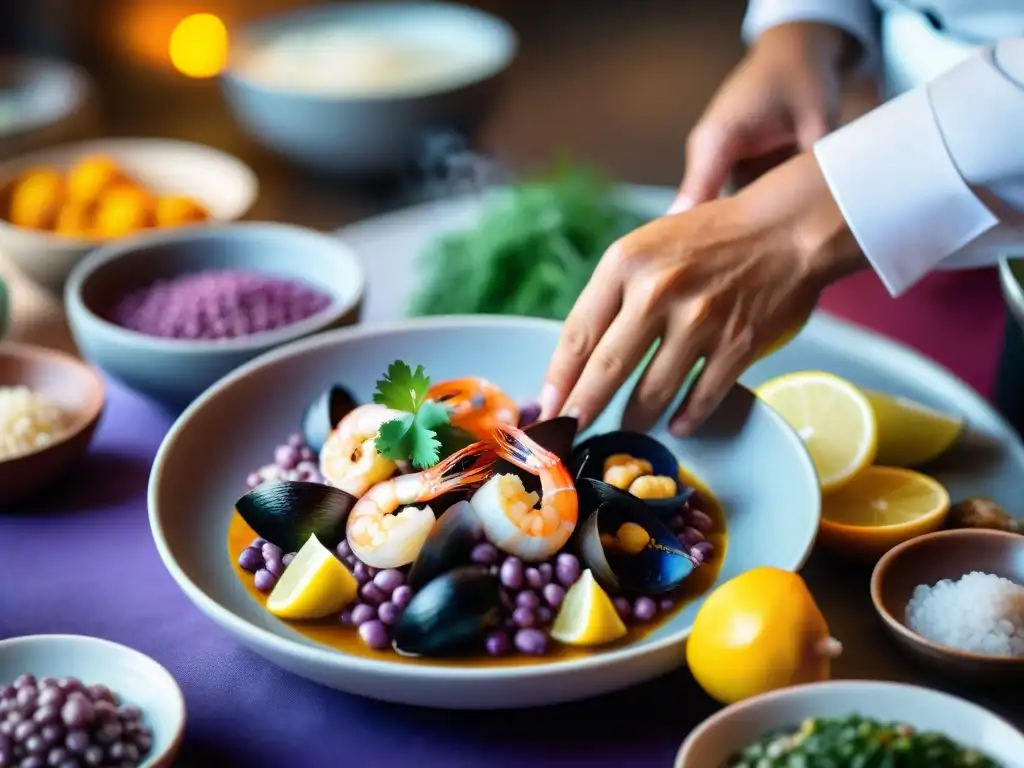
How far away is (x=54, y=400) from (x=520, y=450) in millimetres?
667

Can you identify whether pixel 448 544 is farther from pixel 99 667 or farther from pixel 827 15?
pixel 827 15

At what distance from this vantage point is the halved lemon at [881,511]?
112 centimetres

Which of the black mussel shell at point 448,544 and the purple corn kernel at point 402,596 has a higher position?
the black mussel shell at point 448,544

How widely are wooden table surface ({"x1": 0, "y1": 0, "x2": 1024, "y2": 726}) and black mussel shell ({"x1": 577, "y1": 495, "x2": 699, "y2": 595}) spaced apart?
0.18 metres

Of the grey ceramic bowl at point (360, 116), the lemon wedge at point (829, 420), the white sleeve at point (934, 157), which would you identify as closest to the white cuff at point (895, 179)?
the white sleeve at point (934, 157)

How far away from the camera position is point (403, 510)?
1035 mm

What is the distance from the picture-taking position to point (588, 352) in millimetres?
1214

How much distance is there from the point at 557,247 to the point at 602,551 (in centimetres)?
73

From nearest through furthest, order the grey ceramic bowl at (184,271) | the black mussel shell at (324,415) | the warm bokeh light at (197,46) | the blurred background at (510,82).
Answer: the black mussel shell at (324,415) < the grey ceramic bowl at (184,271) < the blurred background at (510,82) < the warm bokeh light at (197,46)

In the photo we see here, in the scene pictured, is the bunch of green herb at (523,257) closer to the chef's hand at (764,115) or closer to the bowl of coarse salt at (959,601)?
the chef's hand at (764,115)

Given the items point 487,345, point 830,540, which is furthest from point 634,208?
point 830,540

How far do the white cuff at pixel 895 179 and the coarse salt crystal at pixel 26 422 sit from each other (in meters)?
0.94

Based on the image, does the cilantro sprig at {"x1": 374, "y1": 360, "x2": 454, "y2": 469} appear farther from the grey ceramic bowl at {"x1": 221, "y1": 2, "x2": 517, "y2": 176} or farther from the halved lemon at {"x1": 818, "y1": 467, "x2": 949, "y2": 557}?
the grey ceramic bowl at {"x1": 221, "y1": 2, "x2": 517, "y2": 176}

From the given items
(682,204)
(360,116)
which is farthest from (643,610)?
(360,116)
